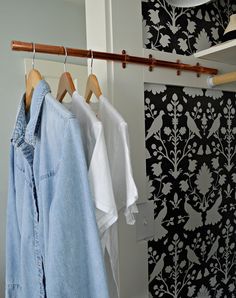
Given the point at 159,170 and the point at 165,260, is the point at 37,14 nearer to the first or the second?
the point at 159,170

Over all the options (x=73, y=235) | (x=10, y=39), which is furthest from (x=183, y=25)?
(x=10, y=39)

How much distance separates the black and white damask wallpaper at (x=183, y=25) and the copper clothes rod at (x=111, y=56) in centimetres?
7

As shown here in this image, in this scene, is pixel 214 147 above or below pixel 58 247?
above

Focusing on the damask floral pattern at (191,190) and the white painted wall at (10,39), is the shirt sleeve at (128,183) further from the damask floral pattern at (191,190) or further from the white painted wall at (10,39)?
the white painted wall at (10,39)

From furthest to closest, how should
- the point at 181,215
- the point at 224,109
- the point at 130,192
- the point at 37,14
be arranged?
the point at 37,14 → the point at 224,109 → the point at 181,215 → the point at 130,192

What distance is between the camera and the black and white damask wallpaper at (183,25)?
876 mm

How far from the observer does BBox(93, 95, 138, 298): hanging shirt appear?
59 cm

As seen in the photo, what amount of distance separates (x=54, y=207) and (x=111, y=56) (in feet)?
1.50

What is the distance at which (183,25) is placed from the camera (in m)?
0.95

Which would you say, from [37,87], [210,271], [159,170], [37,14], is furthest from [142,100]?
[37,14]

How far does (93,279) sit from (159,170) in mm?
480

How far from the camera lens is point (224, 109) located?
1079 mm

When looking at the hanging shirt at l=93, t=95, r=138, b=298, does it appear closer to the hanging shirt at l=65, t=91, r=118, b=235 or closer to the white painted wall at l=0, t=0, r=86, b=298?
the hanging shirt at l=65, t=91, r=118, b=235

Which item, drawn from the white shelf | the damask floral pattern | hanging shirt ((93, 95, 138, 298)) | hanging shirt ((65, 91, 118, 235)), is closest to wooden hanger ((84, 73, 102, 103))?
hanging shirt ((93, 95, 138, 298))
